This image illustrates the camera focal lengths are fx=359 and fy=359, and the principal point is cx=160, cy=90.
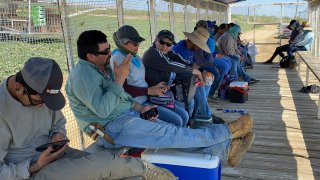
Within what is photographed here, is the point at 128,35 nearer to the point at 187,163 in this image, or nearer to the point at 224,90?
the point at 187,163

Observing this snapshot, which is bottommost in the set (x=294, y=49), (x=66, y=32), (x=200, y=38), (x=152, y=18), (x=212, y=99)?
(x=212, y=99)

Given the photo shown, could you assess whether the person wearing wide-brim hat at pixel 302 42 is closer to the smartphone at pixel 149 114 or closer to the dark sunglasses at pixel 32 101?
the smartphone at pixel 149 114

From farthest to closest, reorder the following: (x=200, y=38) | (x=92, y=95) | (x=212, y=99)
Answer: (x=212, y=99), (x=200, y=38), (x=92, y=95)

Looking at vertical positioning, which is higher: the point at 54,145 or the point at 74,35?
the point at 74,35

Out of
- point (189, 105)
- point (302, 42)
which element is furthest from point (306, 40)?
point (189, 105)

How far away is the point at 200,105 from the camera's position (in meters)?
4.09

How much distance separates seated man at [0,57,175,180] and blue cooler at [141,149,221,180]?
1.06 feet

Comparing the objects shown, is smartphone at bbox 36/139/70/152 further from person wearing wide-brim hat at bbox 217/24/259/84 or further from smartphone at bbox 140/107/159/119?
person wearing wide-brim hat at bbox 217/24/259/84

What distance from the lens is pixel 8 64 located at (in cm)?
516

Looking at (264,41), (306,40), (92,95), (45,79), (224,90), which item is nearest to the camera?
(45,79)

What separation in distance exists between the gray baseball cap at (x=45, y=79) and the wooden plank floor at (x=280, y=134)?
1734mm

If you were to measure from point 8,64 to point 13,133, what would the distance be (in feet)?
11.9

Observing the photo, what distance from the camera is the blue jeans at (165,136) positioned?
2.50 m

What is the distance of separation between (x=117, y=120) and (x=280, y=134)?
227 centimetres
